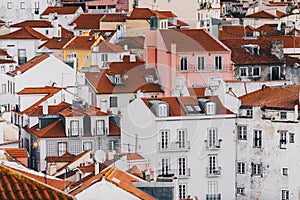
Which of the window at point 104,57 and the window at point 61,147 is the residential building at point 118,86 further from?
the window at point 104,57

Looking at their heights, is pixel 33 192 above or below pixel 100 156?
above

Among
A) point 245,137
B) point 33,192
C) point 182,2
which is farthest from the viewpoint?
point 182,2

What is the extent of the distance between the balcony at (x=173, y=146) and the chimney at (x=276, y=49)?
567 inches

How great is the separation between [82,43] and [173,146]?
1217 inches

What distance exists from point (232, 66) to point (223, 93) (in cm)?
1008

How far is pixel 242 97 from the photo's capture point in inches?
1592

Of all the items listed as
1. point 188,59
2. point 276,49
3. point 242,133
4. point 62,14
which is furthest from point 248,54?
point 62,14

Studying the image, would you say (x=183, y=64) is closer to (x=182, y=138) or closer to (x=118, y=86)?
(x=118, y=86)

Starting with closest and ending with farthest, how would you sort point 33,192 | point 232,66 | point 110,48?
point 33,192
point 232,66
point 110,48

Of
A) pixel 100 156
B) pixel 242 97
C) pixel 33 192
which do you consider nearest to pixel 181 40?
pixel 242 97

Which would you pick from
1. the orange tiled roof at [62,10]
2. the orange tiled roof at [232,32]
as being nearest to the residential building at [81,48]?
the orange tiled roof at [232,32]

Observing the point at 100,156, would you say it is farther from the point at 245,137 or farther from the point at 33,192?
the point at 33,192

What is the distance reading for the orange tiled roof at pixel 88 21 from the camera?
7927 centimetres

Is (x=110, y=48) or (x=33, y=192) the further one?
(x=110, y=48)
